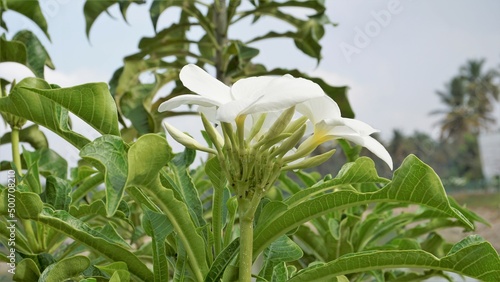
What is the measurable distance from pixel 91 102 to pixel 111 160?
0.08 metres

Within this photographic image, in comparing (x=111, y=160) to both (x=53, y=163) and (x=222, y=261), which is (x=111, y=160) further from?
(x=53, y=163)

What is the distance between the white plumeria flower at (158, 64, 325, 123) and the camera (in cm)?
37

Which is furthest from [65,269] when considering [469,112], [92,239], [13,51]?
[469,112]

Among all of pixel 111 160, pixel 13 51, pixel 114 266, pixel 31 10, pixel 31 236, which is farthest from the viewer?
pixel 31 10

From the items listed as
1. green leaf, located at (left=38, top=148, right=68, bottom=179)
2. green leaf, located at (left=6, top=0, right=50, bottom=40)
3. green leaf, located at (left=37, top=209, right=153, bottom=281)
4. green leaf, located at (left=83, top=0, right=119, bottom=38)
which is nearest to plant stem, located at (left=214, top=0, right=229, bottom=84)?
green leaf, located at (left=83, top=0, right=119, bottom=38)

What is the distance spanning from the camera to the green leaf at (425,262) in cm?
45

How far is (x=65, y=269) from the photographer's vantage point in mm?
508

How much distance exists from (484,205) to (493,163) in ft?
6.37

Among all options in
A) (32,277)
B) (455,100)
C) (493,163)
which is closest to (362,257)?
(32,277)

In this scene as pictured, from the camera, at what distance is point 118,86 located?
1386mm

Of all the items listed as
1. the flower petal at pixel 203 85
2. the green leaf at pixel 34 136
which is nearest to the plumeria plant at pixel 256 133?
the flower petal at pixel 203 85

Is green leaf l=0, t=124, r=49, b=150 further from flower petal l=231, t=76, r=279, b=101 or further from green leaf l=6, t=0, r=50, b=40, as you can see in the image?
flower petal l=231, t=76, r=279, b=101

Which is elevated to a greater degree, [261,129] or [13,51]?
[13,51]

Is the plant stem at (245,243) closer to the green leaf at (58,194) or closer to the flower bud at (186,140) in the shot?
the flower bud at (186,140)
